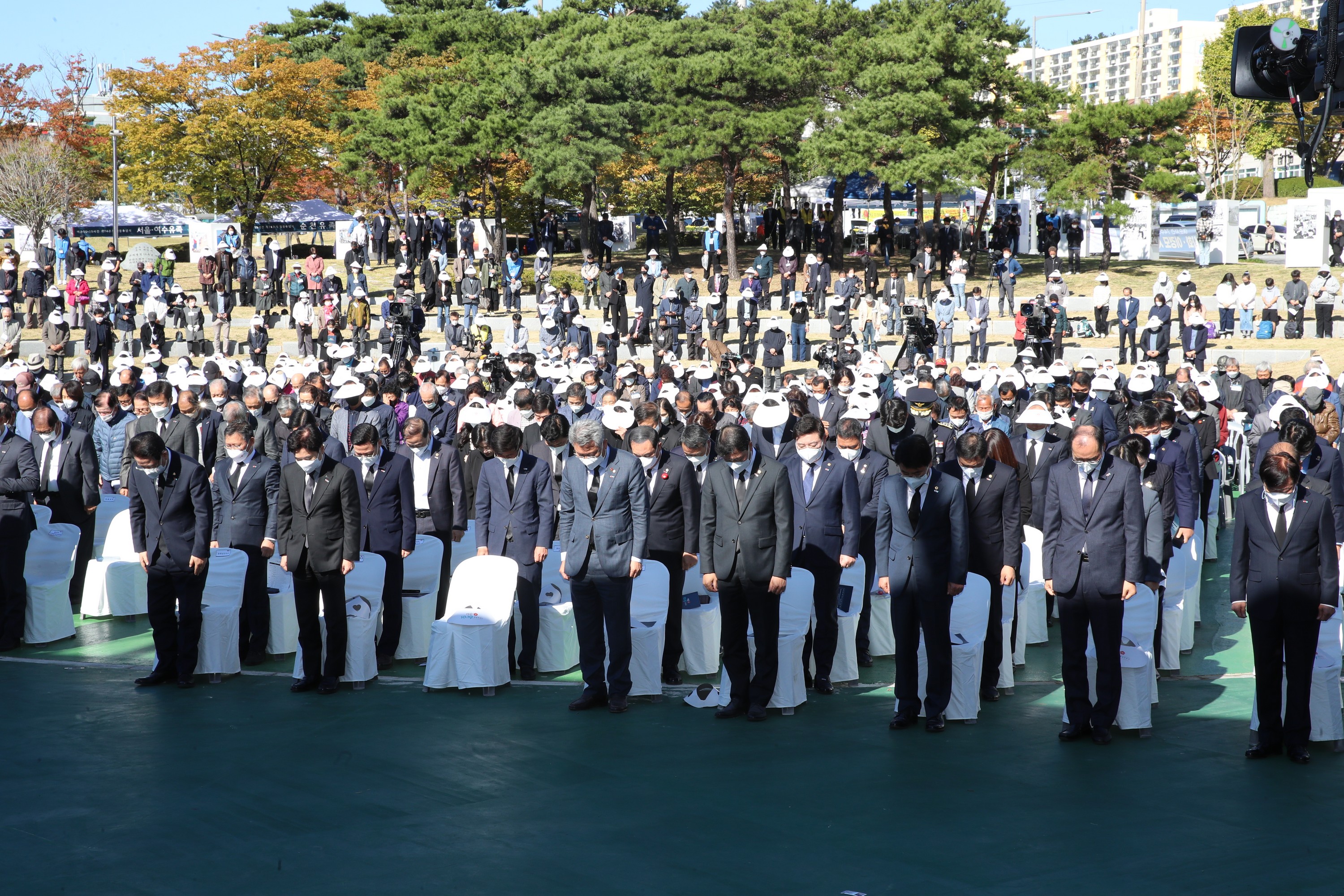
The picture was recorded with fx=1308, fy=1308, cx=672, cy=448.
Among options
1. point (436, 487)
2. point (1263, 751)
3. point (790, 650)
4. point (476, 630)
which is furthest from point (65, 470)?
point (1263, 751)

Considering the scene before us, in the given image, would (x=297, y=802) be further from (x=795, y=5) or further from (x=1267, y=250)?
(x=1267, y=250)

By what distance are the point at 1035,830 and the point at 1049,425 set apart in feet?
15.6

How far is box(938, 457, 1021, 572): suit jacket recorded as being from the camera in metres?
7.31

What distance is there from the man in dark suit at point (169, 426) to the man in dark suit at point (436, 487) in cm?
259

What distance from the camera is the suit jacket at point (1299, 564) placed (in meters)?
6.31

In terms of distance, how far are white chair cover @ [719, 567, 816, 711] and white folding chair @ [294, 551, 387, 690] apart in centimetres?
218

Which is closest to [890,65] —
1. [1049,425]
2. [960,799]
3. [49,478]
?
[1049,425]

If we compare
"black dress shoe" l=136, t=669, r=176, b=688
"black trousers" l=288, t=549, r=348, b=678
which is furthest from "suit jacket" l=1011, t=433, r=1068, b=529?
"black dress shoe" l=136, t=669, r=176, b=688

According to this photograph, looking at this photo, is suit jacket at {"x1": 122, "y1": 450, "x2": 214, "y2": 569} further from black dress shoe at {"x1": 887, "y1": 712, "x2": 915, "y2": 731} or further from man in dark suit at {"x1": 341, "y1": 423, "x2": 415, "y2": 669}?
black dress shoe at {"x1": 887, "y1": 712, "x2": 915, "y2": 731}

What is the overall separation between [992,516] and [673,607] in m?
2.01

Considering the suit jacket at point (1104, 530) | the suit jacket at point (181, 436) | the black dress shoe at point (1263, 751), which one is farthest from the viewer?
the suit jacket at point (181, 436)

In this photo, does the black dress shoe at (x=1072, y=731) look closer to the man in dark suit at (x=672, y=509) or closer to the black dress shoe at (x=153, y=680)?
the man in dark suit at (x=672, y=509)

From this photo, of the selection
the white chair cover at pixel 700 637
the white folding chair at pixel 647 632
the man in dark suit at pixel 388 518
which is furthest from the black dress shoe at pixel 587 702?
the man in dark suit at pixel 388 518

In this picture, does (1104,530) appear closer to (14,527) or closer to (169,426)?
(14,527)
